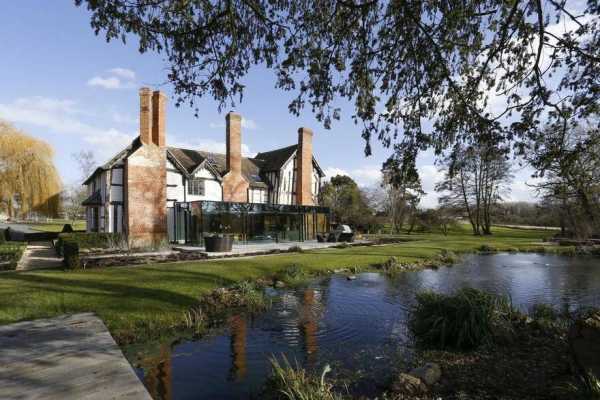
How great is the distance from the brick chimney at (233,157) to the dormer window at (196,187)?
6.04 ft

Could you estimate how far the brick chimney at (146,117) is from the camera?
69.5ft

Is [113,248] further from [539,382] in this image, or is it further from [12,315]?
[539,382]

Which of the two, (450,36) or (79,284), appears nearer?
(450,36)

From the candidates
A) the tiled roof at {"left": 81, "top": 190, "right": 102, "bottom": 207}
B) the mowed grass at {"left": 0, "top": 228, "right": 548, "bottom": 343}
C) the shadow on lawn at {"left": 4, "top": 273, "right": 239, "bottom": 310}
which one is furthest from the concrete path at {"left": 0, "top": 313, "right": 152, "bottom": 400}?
the tiled roof at {"left": 81, "top": 190, "right": 102, "bottom": 207}

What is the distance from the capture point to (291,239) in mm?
28109

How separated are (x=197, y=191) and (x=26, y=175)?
1490 cm

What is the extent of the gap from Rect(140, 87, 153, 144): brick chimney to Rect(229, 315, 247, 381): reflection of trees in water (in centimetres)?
1653

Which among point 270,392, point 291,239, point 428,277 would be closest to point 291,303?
point 270,392

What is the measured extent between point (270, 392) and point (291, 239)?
23.4 meters

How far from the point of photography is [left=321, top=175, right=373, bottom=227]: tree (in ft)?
135

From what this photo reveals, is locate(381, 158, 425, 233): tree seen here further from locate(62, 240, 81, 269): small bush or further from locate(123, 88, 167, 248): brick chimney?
locate(62, 240, 81, 269): small bush

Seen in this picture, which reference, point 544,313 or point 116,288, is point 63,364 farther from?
point 544,313

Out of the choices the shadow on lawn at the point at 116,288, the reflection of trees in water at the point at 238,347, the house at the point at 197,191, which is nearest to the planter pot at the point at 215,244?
the house at the point at 197,191

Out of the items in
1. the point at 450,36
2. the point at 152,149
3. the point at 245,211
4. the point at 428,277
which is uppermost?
the point at 152,149
